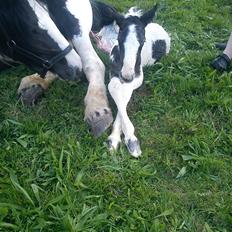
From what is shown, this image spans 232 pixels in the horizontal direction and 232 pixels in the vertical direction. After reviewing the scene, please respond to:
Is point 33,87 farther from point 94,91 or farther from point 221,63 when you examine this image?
point 221,63

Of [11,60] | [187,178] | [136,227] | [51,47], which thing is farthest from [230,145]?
[11,60]

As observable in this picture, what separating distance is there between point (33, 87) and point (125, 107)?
36.7 inches

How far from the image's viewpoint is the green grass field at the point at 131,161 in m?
3.17

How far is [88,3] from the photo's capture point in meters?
4.97

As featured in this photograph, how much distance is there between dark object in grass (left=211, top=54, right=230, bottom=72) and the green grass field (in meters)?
0.12

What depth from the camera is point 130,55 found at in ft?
12.8

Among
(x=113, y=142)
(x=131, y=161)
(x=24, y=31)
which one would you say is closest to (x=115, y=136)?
(x=113, y=142)

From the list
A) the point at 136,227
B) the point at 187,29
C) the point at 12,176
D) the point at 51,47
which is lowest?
the point at 187,29

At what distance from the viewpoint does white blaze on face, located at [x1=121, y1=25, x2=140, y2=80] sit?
3896mm

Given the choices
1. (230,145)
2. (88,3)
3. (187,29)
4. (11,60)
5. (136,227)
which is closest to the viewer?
(136,227)

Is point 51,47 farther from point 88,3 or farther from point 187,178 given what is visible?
point 187,178

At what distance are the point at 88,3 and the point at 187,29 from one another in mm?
1381

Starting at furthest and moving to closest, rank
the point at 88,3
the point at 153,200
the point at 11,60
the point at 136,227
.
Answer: the point at 88,3
the point at 11,60
the point at 153,200
the point at 136,227

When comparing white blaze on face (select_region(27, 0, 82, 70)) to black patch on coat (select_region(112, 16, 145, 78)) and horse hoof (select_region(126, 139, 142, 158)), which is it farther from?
horse hoof (select_region(126, 139, 142, 158))
